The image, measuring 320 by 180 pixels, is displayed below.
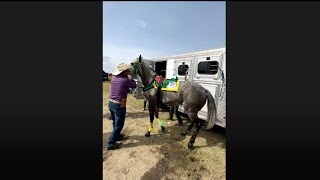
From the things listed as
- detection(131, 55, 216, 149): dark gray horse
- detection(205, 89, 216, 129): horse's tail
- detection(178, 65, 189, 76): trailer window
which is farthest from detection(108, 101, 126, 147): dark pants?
detection(178, 65, 189, 76): trailer window

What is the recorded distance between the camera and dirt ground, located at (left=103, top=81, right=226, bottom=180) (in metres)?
3.43

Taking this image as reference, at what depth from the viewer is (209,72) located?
18.8 ft

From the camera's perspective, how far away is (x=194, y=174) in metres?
3.46

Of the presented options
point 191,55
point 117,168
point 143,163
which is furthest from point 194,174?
point 191,55

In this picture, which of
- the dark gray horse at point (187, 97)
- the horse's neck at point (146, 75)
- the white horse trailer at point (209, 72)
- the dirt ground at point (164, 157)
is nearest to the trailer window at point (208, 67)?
the white horse trailer at point (209, 72)

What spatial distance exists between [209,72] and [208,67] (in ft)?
0.65

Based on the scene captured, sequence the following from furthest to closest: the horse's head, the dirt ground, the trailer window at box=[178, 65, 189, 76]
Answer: the trailer window at box=[178, 65, 189, 76] → the horse's head → the dirt ground

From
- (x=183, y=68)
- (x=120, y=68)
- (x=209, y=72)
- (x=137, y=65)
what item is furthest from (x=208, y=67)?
(x=120, y=68)

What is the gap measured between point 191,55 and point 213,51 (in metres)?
1.17

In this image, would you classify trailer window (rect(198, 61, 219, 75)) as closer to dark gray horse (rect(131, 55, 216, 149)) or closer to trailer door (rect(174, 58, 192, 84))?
trailer door (rect(174, 58, 192, 84))

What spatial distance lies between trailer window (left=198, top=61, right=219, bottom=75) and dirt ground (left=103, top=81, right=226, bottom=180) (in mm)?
2439

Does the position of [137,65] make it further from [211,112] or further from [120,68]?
[211,112]

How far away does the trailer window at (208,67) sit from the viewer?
17.9ft

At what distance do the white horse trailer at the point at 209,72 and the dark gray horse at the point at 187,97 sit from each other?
17.9 inches
